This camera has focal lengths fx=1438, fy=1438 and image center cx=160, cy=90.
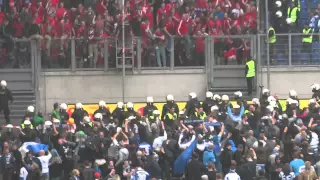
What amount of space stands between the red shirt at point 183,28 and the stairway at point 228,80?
1.41m

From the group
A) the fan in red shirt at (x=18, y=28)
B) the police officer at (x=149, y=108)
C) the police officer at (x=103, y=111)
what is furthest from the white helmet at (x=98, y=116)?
the fan in red shirt at (x=18, y=28)

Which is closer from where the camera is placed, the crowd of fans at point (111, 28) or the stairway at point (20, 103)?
the stairway at point (20, 103)

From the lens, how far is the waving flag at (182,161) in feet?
120

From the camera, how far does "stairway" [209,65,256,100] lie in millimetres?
43000

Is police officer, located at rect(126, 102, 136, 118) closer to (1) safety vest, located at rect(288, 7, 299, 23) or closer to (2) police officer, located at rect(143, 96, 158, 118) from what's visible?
(2) police officer, located at rect(143, 96, 158, 118)

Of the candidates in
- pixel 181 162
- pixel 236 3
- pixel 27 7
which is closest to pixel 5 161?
pixel 181 162

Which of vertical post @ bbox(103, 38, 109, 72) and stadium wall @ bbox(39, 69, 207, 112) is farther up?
vertical post @ bbox(103, 38, 109, 72)

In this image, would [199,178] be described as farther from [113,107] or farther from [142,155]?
[113,107]

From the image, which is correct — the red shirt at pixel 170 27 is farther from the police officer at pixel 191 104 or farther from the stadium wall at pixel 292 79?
the police officer at pixel 191 104

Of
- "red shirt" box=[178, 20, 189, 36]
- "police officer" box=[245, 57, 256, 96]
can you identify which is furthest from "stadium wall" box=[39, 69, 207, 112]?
"police officer" box=[245, 57, 256, 96]

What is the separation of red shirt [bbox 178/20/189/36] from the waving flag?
699 cm

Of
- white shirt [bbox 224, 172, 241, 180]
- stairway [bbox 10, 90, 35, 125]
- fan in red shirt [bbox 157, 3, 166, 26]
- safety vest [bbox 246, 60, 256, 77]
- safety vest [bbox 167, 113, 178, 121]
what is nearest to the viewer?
white shirt [bbox 224, 172, 241, 180]

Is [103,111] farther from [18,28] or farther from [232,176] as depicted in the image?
[232,176]

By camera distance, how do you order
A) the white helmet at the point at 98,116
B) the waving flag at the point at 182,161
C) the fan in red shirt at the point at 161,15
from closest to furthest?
the waving flag at the point at 182,161 → the white helmet at the point at 98,116 → the fan in red shirt at the point at 161,15
